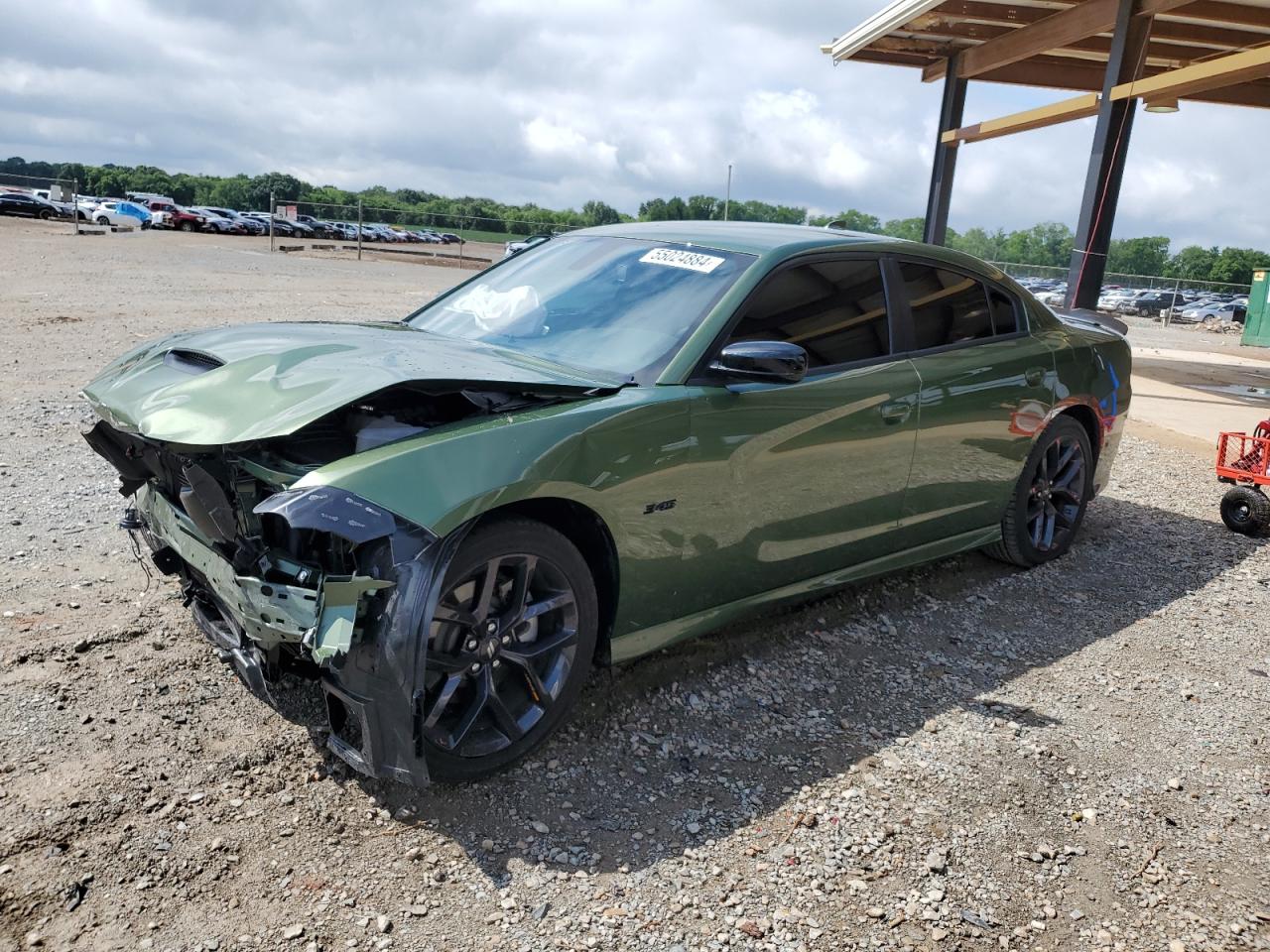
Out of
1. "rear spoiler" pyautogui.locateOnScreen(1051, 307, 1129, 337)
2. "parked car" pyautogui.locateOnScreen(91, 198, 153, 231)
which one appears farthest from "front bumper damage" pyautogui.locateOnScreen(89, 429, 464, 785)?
"parked car" pyautogui.locateOnScreen(91, 198, 153, 231)

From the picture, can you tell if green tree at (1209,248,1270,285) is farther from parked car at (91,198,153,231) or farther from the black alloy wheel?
the black alloy wheel

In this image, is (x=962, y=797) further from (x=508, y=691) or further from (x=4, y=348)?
(x=4, y=348)

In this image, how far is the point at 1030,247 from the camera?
96688 mm

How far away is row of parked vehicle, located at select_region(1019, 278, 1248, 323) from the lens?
37906mm

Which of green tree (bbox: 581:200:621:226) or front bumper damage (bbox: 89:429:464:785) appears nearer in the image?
front bumper damage (bbox: 89:429:464:785)

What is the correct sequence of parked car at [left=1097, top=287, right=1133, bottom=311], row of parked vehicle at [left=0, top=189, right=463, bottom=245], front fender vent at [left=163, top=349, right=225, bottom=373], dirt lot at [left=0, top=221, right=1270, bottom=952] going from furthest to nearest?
row of parked vehicle at [left=0, top=189, right=463, bottom=245] → parked car at [left=1097, top=287, right=1133, bottom=311] → front fender vent at [left=163, top=349, right=225, bottom=373] → dirt lot at [left=0, top=221, right=1270, bottom=952]

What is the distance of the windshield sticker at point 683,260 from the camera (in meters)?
3.88

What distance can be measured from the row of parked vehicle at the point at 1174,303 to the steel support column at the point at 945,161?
70.2 feet

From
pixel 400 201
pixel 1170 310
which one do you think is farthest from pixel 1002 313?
pixel 400 201

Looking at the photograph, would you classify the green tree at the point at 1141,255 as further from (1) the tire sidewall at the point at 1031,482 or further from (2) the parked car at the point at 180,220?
(1) the tire sidewall at the point at 1031,482

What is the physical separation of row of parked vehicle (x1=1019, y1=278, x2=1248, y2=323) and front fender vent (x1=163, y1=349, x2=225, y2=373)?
3682cm

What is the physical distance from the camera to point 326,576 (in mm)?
2648

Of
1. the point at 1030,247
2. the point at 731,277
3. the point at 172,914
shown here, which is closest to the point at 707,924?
the point at 172,914

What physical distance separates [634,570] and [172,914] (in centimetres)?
164
